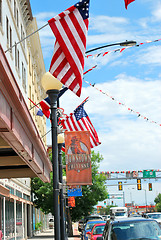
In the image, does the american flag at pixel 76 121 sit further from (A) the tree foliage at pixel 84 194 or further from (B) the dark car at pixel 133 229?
(A) the tree foliage at pixel 84 194

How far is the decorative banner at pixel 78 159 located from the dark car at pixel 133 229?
3443mm

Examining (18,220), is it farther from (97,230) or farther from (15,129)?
(15,129)

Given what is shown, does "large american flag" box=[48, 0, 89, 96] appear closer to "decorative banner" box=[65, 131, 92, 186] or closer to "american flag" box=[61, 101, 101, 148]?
"decorative banner" box=[65, 131, 92, 186]

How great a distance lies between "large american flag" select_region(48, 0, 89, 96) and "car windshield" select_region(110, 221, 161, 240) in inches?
137

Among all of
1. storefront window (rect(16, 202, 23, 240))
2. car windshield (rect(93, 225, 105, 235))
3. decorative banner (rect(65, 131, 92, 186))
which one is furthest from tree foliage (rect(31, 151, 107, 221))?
decorative banner (rect(65, 131, 92, 186))

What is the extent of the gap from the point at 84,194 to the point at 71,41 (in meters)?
38.5

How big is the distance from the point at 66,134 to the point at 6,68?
8.29 metres

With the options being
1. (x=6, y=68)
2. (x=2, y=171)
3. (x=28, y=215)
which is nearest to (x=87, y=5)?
(x=6, y=68)

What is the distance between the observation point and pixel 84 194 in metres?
47.2

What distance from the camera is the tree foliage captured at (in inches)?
1848

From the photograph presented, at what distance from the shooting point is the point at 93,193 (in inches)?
1868

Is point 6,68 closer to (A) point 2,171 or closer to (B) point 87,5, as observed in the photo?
(B) point 87,5

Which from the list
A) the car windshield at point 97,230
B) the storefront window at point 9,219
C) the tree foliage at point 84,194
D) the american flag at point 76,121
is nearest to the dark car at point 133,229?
the american flag at point 76,121

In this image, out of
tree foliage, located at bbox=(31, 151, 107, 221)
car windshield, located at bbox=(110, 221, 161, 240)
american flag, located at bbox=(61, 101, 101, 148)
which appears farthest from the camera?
tree foliage, located at bbox=(31, 151, 107, 221)
